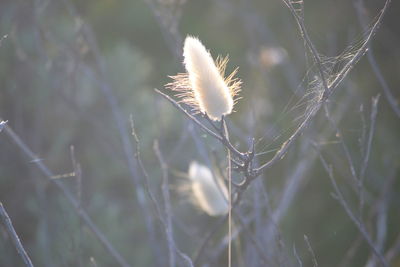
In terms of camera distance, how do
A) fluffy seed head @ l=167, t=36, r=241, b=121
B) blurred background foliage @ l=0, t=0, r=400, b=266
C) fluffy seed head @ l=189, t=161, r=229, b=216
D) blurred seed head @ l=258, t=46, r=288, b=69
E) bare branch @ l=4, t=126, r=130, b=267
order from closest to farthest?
fluffy seed head @ l=167, t=36, r=241, b=121 < bare branch @ l=4, t=126, r=130, b=267 < fluffy seed head @ l=189, t=161, r=229, b=216 < blurred background foliage @ l=0, t=0, r=400, b=266 < blurred seed head @ l=258, t=46, r=288, b=69

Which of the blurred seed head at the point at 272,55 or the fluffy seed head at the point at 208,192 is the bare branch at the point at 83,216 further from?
the blurred seed head at the point at 272,55

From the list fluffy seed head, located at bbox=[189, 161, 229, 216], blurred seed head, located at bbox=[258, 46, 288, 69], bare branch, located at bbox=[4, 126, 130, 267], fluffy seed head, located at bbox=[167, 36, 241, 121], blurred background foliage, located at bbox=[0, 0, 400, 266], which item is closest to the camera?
fluffy seed head, located at bbox=[167, 36, 241, 121]

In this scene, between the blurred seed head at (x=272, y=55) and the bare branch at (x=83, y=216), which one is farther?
the blurred seed head at (x=272, y=55)

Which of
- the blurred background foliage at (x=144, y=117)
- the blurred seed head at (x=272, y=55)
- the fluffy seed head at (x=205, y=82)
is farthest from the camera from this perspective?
the blurred seed head at (x=272, y=55)

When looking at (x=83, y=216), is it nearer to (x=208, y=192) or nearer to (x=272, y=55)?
(x=208, y=192)

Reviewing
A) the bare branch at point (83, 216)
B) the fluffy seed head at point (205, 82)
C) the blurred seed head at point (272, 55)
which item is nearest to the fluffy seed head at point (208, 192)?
the bare branch at point (83, 216)

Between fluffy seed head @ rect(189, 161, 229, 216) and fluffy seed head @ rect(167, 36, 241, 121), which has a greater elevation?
fluffy seed head @ rect(167, 36, 241, 121)

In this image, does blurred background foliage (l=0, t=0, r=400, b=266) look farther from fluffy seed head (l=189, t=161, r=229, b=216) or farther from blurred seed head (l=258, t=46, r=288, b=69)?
fluffy seed head (l=189, t=161, r=229, b=216)

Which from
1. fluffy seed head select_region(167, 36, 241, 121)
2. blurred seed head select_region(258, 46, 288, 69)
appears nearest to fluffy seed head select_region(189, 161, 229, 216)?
fluffy seed head select_region(167, 36, 241, 121)

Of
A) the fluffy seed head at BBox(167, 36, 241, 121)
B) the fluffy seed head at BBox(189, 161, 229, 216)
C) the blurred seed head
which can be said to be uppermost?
the blurred seed head
